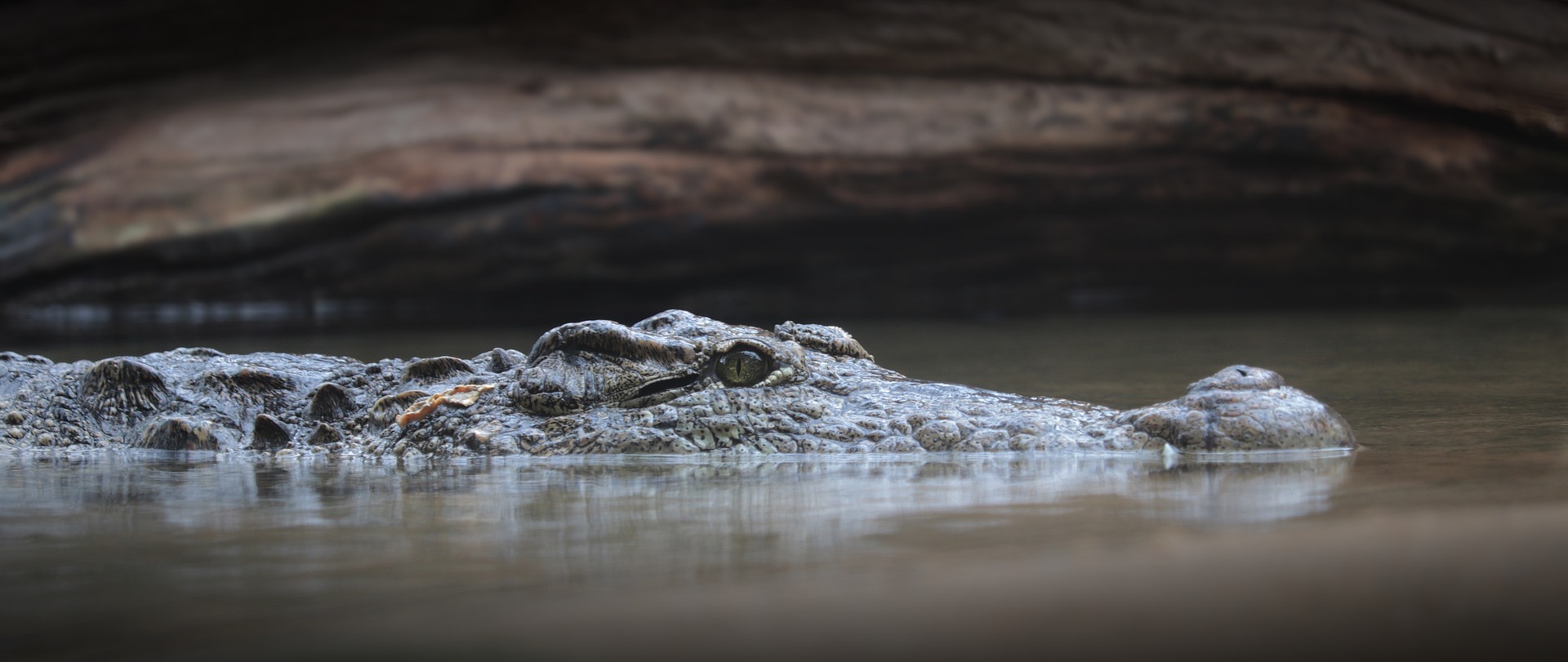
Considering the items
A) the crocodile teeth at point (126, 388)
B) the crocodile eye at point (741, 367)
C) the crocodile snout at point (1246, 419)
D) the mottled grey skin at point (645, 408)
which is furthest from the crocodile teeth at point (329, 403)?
the crocodile snout at point (1246, 419)

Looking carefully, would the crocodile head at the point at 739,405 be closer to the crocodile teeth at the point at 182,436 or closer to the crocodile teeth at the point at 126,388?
the crocodile teeth at the point at 182,436

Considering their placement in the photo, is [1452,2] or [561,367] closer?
[561,367]

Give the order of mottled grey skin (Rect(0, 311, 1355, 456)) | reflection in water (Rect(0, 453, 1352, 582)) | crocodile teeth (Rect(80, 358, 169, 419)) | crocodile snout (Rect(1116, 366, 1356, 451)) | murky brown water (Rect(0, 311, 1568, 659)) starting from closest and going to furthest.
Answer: murky brown water (Rect(0, 311, 1568, 659)) < reflection in water (Rect(0, 453, 1352, 582)) < crocodile snout (Rect(1116, 366, 1356, 451)) < mottled grey skin (Rect(0, 311, 1355, 456)) < crocodile teeth (Rect(80, 358, 169, 419))

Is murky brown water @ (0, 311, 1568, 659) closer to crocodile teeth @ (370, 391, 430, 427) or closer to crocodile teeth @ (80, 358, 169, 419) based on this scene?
crocodile teeth @ (370, 391, 430, 427)

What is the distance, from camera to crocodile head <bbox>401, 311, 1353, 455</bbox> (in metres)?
3.38

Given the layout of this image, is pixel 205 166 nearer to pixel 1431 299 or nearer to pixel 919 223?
pixel 919 223

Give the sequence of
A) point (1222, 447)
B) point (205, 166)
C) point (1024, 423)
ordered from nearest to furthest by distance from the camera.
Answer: point (1222, 447)
point (1024, 423)
point (205, 166)

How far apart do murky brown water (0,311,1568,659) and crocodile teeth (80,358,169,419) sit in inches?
16.2

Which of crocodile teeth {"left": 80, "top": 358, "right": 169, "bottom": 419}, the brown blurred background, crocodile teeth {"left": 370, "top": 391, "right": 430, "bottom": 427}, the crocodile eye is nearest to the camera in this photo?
the crocodile eye

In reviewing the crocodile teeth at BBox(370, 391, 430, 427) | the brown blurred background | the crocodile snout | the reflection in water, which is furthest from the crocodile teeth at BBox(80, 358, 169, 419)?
the brown blurred background

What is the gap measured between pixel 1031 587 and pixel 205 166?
954 centimetres

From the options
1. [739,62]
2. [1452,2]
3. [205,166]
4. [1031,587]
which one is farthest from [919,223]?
[1031,587]

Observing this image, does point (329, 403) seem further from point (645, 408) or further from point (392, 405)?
point (645, 408)

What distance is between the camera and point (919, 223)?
9.98 metres
